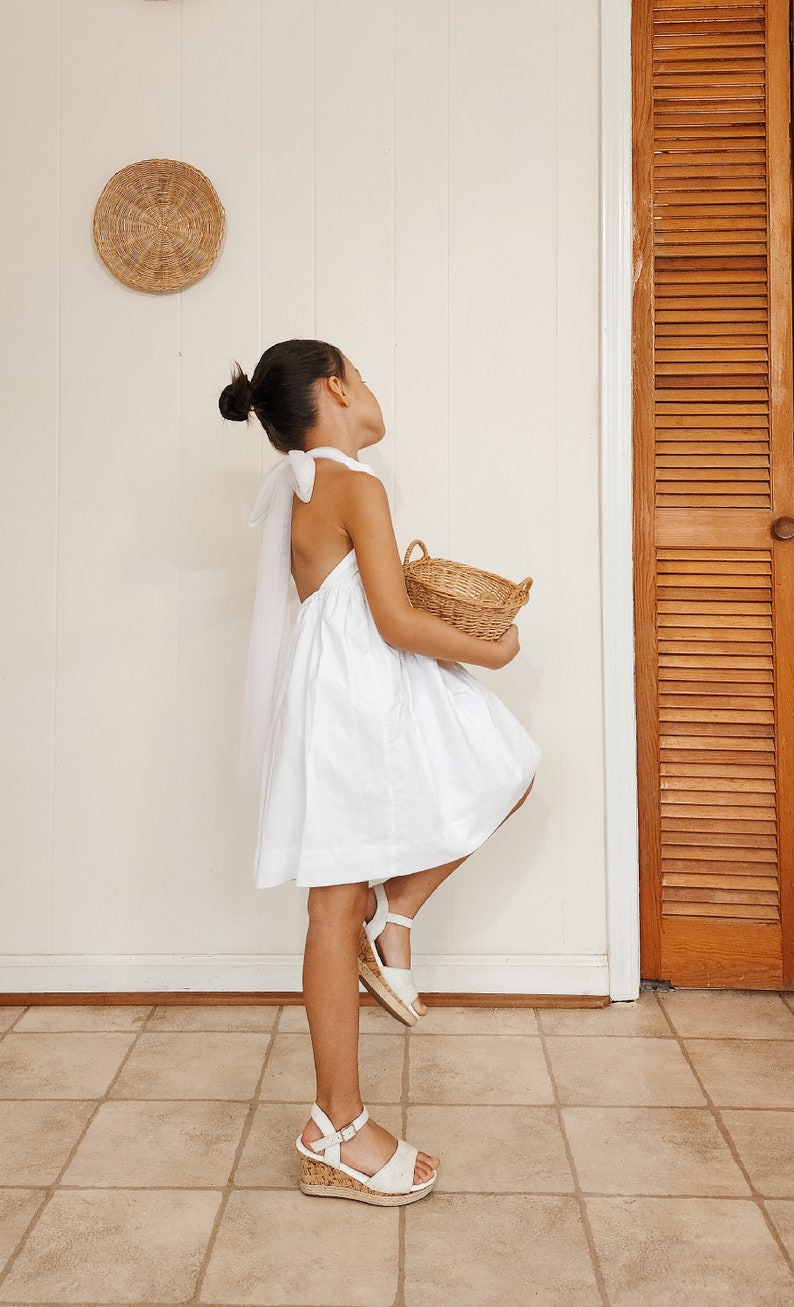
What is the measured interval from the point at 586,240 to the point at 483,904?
158 cm

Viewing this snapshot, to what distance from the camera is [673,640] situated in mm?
2422

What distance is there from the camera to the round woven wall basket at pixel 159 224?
2.33m

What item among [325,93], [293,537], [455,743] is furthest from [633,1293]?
[325,93]

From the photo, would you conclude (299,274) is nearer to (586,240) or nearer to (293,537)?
(586,240)

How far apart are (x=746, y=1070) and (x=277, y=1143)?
0.94m

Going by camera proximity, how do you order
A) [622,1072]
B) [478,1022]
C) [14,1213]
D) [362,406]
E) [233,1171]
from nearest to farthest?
1. [14,1213]
2. [233,1171]
3. [362,406]
4. [622,1072]
5. [478,1022]

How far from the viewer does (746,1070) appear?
1986 mm

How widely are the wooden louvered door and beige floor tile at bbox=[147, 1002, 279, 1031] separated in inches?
36.8

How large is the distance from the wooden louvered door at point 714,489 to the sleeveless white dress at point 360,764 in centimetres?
88

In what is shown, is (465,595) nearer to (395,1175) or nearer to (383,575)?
(383,575)

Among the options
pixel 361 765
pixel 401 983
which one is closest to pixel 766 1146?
pixel 401 983

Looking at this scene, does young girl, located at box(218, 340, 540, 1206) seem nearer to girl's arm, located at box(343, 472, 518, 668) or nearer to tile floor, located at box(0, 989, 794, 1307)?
girl's arm, located at box(343, 472, 518, 668)

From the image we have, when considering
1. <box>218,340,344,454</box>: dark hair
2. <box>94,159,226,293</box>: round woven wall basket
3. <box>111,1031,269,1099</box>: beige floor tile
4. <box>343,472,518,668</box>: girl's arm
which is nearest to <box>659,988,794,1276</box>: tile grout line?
<box>111,1031,269,1099</box>: beige floor tile

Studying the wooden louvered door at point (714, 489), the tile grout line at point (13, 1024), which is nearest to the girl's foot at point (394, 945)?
the wooden louvered door at point (714, 489)
